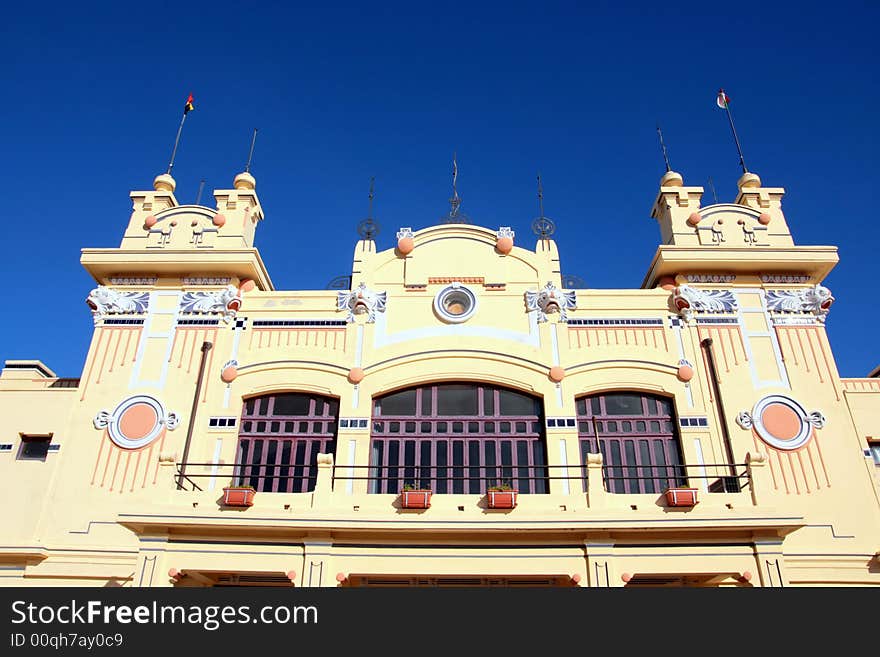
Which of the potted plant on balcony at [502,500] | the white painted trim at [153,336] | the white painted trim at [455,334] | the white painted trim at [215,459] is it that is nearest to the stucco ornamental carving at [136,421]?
the white painted trim at [153,336]

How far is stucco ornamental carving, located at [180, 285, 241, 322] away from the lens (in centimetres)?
2084

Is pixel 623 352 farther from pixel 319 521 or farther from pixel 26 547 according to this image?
pixel 26 547

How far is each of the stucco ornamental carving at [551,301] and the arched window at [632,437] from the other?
264 cm

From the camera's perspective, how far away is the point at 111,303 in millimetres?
20969

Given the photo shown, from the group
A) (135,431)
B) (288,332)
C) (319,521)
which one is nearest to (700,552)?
(319,521)

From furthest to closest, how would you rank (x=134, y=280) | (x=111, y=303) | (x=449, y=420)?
(x=134, y=280), (x=111, y=303), (x=449, y=420)

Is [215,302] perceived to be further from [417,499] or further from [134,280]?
[417,499]

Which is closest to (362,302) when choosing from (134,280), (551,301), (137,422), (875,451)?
(551,301)

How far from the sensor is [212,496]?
1570 centimetres

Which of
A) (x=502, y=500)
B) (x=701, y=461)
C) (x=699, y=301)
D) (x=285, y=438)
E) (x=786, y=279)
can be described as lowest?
(x=502, y=500)

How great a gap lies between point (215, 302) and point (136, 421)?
4021 millimetres

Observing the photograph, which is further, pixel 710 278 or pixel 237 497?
pixel 710 278

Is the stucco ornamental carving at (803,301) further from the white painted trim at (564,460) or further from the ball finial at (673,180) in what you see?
the white painted trim at (564,460)

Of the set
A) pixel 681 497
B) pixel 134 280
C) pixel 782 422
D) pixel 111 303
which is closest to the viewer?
pixel 681 497
